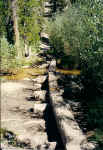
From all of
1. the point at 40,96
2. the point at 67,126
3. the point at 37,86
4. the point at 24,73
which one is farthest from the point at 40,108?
the point at 24,73

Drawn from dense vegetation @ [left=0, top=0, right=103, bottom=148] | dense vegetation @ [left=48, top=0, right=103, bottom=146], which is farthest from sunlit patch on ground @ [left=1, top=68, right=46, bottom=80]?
dense vegetation @ [left=48, top=0, right=103, bottom=146]

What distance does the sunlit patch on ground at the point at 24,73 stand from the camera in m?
15.9

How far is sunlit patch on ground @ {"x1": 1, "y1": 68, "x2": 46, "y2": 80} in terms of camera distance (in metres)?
15.9

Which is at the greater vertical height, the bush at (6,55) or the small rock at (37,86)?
the bush at (6,55)

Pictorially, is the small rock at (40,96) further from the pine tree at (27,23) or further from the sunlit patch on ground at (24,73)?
the pine tree at (27,23)

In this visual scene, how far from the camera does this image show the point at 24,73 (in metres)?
17.2

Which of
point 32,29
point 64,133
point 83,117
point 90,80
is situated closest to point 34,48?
point 32,29

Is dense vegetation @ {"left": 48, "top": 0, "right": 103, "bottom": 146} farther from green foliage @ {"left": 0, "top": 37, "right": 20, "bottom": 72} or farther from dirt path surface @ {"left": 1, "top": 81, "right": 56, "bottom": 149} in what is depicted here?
green foliage @ {"left": 0, "top": 37, "right": 20, "bottom": 72}

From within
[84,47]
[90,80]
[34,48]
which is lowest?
[34,48]

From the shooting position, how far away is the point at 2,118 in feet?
30.9

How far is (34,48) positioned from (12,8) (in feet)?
17.3

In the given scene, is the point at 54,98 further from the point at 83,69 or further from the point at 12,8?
the point at 12,8

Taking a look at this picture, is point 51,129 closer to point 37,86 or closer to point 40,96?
point 40,96

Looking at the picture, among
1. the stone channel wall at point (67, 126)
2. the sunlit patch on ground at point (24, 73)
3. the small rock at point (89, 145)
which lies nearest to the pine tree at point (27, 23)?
the sunlit patch on ground at point (24, 73)
